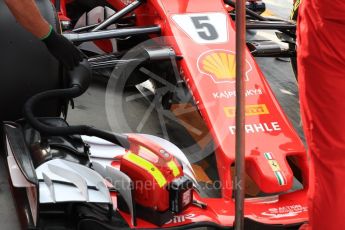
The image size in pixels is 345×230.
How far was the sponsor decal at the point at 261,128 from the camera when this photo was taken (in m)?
2.55

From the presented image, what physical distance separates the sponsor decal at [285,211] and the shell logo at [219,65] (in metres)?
0.76

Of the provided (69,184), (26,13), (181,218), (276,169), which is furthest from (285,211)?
(26,13)

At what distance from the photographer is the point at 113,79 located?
371cm

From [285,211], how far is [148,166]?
23.0 inches

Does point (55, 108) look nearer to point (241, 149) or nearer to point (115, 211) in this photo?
point (115, 211)

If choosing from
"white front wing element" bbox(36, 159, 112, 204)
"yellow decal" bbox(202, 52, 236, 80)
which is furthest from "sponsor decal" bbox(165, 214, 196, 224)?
"yellow decal" bbox(202, 52, 236, 80)

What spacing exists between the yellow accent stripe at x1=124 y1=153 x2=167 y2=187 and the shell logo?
0.80 meters

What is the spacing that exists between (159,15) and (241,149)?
67.8 inches

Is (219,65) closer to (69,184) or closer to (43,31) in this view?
(43,31)

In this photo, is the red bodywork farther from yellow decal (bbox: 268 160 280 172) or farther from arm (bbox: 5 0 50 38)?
arm (bbox: 5 0 50 38)

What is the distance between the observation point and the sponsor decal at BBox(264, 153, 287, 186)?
2.31 metres

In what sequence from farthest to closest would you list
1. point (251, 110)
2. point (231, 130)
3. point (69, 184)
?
point (251, 110), point (231, 130), point (69, 184)

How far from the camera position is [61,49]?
235cm

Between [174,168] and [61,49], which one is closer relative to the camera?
[174,168]
